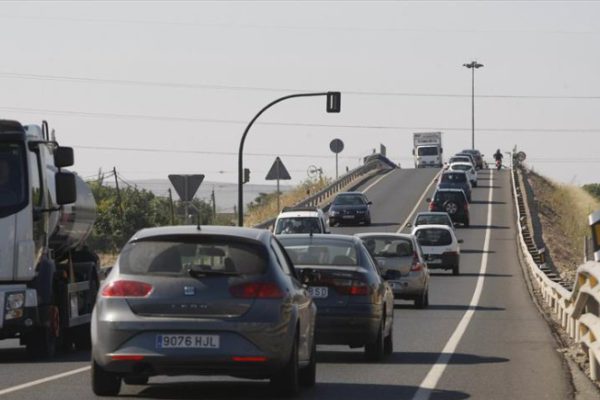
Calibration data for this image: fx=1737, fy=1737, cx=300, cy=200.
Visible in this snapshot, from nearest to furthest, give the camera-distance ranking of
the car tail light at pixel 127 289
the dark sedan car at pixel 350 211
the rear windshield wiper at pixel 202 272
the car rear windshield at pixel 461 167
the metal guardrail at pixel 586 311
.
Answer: the car tail light at pixel 127 289
the rear windshield wiper at pixel 202 272
the metal guardrail at pixel 586 311
the dark sedan car at pixel 350 211
the car rear windshield at pixel 461 167

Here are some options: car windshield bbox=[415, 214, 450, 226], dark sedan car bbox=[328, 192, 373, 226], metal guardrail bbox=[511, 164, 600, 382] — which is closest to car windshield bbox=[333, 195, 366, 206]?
dark sedan car bbox=[328, 192, 373, 226]

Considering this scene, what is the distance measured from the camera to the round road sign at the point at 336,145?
336ft

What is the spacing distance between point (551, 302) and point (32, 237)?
53.1ft

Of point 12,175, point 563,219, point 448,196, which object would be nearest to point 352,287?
point 12,175

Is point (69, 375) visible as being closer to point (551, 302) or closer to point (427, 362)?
point (427, 362)

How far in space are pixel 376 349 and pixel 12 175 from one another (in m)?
4.66

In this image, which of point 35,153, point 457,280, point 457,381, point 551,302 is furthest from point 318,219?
point 457,381

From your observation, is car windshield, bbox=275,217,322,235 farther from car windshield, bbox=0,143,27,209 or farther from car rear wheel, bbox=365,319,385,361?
car rear wheel, bbox=365,319,385,361

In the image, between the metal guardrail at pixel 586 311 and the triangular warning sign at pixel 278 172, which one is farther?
the triangular warning sign at pixel 278 172

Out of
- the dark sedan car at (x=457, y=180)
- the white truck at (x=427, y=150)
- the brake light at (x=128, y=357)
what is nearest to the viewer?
the brake light at (x=128, y=357)

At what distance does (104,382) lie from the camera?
14867 mm

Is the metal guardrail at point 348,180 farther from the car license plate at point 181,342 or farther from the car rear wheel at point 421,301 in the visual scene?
the car license plate at point 181,342

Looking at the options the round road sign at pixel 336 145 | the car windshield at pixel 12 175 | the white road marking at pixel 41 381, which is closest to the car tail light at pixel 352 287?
the white road marking at pixel 41 381

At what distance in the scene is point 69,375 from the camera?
58.0ft
